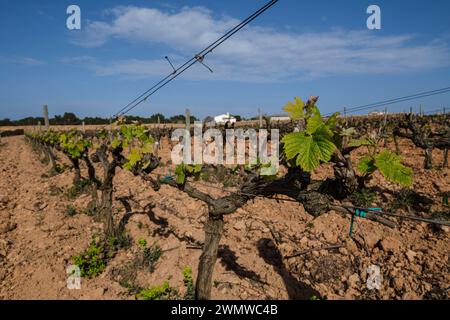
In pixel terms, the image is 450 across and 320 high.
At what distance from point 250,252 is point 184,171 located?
6.06 ft

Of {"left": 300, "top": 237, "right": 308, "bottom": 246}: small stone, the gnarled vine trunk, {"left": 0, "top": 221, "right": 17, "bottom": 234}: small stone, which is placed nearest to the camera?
the gnarled vine trunk

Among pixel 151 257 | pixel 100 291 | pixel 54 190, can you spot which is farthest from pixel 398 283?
pixel 54 190

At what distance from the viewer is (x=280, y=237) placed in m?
4.75

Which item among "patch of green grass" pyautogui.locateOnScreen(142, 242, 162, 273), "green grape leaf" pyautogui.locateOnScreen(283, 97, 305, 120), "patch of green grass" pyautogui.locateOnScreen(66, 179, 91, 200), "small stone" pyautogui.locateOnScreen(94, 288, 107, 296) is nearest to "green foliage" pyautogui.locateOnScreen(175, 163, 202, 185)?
"patch of green grass" pyautogui.locateOnScreen(142, 242, 162, 273)

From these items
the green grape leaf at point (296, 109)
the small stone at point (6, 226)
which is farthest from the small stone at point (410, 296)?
the small stone at point (6, 226)

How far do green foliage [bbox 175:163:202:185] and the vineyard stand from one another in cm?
1

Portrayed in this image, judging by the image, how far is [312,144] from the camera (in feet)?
5.97

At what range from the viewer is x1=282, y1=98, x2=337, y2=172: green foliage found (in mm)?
1747

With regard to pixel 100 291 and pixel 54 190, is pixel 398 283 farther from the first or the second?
pixel 54 190

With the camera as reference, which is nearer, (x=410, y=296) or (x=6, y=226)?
(x=410, y=296)

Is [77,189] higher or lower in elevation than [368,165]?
lower

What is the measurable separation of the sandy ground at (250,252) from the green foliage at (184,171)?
1430 mm

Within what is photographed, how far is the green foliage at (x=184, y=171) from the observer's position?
3328mm

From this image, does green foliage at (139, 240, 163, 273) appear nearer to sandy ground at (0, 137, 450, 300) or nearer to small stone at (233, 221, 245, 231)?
sandy ground at (0, 137, 450, 300)
